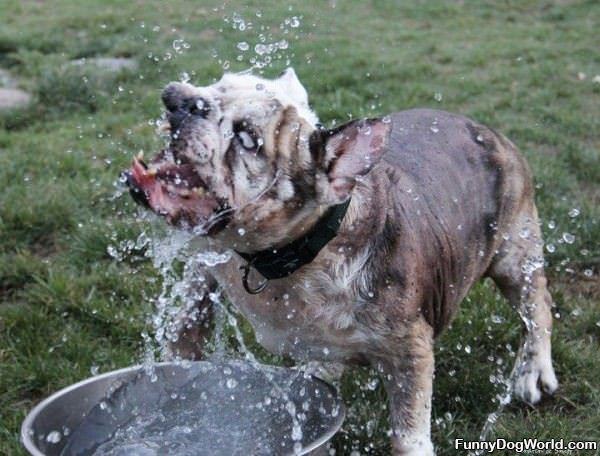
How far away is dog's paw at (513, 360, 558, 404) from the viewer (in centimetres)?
404

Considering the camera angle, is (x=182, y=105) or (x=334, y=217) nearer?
(x=182, y=105)

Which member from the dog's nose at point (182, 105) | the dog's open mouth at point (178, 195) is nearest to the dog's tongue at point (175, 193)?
the dog's open mouth at point (178, 195)

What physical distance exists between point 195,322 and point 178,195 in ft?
3.46

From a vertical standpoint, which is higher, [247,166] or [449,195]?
[247,166]

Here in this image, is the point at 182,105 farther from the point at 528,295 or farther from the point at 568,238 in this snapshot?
the point at 568,238

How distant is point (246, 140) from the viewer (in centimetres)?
294

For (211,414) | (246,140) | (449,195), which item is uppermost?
(246,140)

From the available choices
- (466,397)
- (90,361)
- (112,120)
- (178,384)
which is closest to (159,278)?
(90,361)

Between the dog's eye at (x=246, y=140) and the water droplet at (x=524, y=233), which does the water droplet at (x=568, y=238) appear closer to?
the water droplet at (x=524, y=233)

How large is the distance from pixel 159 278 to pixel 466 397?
1.63 m

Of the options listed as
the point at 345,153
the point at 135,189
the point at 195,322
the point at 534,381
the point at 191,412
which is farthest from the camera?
the point at 534,381

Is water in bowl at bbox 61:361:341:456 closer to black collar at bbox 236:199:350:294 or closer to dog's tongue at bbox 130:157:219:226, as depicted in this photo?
black collar at bbox 236:199:350:294

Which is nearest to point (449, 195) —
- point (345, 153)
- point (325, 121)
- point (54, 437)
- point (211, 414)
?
point (345, 153)

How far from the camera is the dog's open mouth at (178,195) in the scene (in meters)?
2.85
